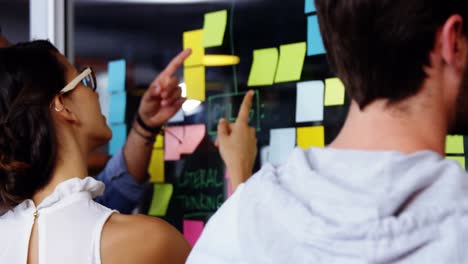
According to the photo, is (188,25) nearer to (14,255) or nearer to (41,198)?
(41,198)

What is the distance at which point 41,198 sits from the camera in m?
1.61

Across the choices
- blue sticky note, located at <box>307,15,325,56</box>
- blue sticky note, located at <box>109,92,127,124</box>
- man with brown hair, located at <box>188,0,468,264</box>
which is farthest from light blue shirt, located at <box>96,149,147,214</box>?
man with brown hair, located at <box>188,0,468,264</box>

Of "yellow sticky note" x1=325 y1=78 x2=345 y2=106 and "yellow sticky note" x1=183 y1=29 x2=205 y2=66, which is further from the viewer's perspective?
"yellow sticky note" x1=183 y1=29 x2=205 y2=66

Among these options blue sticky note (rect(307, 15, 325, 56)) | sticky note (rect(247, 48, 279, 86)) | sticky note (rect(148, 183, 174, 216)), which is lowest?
sticky note (rect(148, 183, 174, 216))

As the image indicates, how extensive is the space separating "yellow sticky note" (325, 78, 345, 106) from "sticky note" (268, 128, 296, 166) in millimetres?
127

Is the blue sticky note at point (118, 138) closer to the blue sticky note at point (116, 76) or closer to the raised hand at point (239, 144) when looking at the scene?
the blue sticky note at point (116, 76)

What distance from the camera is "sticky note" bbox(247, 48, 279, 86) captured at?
1818mm

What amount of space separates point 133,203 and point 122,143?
0.67 feet

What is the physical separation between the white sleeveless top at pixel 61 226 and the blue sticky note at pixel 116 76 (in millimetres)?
648

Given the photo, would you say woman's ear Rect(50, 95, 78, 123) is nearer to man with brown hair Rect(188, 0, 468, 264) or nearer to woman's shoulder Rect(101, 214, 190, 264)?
woman's shoulder Rect(101, 214, 190, 264)

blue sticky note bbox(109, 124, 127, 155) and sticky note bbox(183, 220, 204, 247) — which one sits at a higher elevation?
blue sticky note bbox(109, 124, 127, 155)

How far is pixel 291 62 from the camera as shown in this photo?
70.3 inches

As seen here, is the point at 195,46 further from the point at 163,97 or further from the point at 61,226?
the point at 61,226

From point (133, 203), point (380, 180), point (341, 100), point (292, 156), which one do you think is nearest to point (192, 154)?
point (133, 203)
